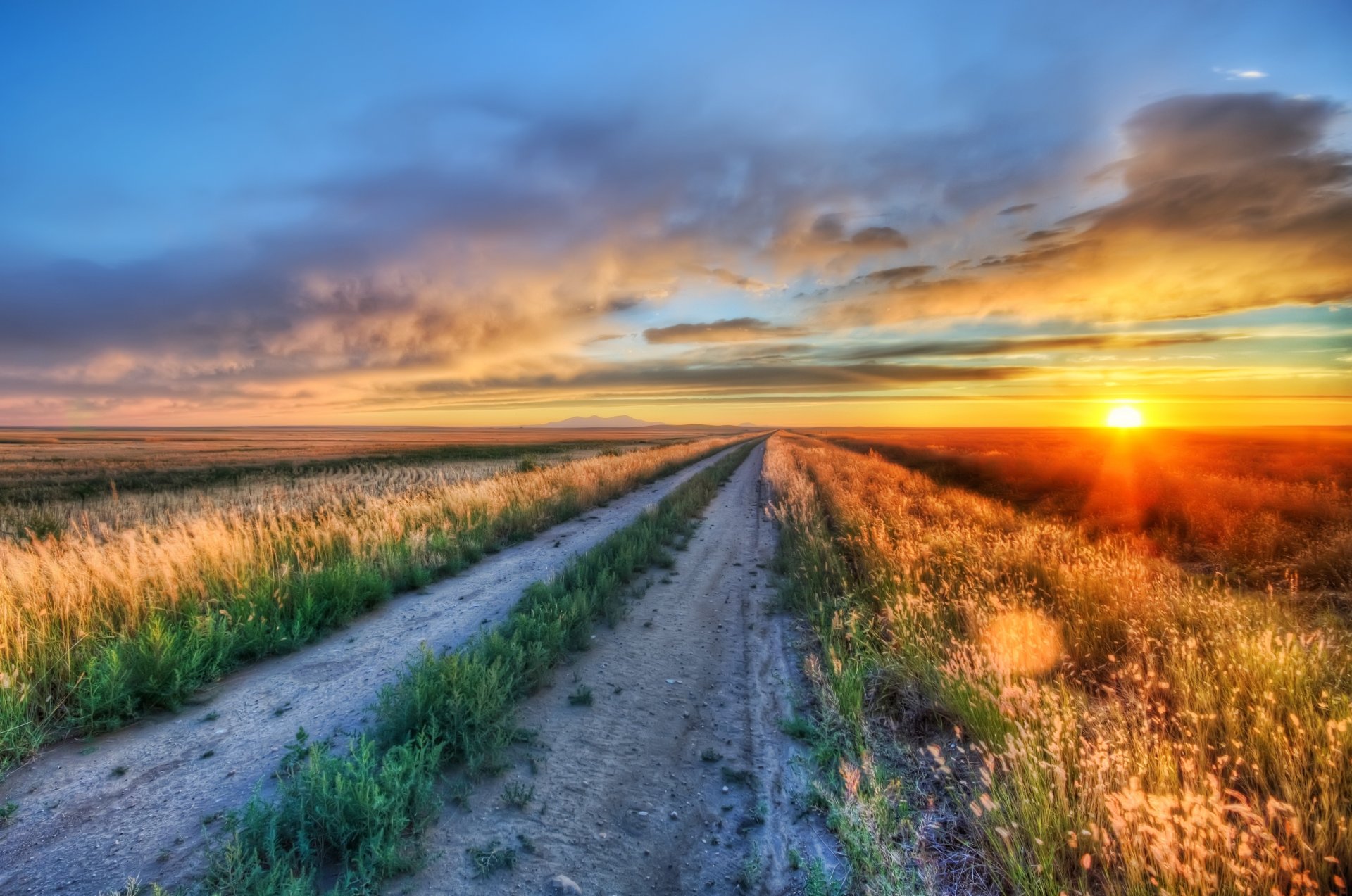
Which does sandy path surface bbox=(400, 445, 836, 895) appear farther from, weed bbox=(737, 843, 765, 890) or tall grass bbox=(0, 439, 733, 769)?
tall grass bbox=(0, 439, 733, 769)

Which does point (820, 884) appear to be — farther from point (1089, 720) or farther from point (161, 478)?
point (161, 478)

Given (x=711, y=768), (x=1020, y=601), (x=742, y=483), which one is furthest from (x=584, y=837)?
(x=742, y=483)

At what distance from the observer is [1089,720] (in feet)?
13.3

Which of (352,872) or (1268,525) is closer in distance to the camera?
(352,872)

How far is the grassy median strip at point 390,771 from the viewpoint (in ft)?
10.6

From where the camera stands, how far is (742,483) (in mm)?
28531

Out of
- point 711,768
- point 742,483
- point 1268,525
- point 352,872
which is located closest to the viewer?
point 352,872

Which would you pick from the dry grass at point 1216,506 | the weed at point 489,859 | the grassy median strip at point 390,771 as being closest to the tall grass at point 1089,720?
the weed at point 489,859

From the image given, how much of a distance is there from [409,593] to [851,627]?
7.45 m

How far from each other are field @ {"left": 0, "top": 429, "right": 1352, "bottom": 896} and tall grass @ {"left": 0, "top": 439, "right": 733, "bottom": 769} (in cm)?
5

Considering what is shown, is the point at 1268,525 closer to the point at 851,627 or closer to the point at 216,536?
the point at 851,627

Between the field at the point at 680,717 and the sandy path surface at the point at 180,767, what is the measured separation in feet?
0.08

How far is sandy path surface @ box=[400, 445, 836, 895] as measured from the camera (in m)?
3.46

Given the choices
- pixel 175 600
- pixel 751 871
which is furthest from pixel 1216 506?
pixel 175 600
